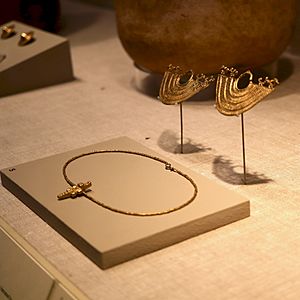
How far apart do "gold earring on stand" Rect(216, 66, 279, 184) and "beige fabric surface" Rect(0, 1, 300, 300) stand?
107mm

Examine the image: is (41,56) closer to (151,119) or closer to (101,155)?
(151,119)

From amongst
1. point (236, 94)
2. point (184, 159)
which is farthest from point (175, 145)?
point (236, 94)

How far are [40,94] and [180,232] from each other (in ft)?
2.79

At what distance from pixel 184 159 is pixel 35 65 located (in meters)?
0.65

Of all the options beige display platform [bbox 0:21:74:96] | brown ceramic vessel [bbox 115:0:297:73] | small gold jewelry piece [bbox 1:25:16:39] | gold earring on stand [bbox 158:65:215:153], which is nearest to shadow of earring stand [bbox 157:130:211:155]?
gold earring on stand [bbox 158:65:215:153]

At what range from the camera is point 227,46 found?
1.52m

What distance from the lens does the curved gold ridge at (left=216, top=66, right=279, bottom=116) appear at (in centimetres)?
109

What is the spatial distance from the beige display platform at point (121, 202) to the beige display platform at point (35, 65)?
22.3 inches

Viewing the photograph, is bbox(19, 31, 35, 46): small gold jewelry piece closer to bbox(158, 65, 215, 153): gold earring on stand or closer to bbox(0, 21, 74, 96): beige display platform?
bbox(0, 21, 74, 96): beige display platform

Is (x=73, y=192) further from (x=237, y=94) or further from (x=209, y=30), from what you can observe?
(x=209, y=30)

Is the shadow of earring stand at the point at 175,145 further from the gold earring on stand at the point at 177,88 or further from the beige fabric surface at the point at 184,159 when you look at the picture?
the gold earring on stand at the point at 177,88

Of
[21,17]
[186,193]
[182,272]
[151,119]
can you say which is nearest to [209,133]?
[151,119]

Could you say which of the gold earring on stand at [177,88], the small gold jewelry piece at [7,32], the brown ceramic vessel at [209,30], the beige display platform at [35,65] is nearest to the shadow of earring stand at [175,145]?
the gold earring on stand at [177,88]

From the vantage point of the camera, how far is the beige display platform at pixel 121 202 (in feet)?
3.22
